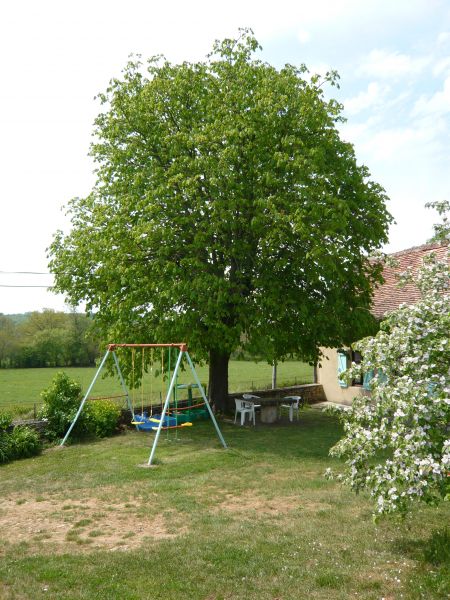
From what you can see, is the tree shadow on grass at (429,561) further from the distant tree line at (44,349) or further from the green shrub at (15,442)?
the distant tree line at (44,349)

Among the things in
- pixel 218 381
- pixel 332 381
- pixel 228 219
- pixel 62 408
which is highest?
pixel 228 219

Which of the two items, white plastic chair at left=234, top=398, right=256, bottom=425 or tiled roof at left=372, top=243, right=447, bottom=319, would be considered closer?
white plastic chair at left=234, top=398, right=256, bottom=425

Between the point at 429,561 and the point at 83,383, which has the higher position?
the point at 83,383

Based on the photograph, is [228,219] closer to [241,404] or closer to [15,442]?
[241,404]

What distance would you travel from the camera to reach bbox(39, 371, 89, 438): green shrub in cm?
1471

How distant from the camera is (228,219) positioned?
15062mm

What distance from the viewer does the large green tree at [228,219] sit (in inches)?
594

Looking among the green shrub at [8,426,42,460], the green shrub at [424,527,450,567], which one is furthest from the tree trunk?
the green shrub at [424,527,450,567]

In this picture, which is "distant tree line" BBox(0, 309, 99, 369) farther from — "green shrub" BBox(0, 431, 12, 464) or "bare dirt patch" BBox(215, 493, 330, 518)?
"bare dirt patch" BBox(215, 493, 330, 518)

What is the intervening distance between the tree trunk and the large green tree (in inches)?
25.6

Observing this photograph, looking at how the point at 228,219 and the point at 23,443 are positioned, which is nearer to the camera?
the point at 23,443

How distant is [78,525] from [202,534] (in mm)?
1953

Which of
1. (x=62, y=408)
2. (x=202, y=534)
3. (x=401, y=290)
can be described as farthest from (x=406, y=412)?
(x=401, y=290)

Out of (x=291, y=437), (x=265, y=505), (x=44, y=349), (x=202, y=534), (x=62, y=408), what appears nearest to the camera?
(x=202, y=534)
